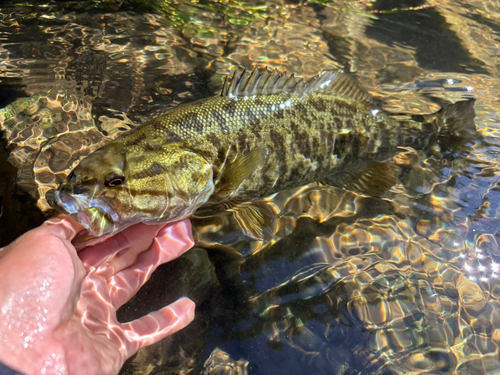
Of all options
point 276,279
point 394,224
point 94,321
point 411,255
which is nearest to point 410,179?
point 394,224

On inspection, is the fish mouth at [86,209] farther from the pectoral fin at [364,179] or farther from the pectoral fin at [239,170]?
the pectoral fin at [364,179]

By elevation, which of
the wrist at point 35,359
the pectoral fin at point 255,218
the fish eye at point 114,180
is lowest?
the pectoral fin at point 255,218

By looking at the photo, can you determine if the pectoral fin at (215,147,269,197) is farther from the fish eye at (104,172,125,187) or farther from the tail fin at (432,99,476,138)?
the tail fin at (432,99,476,138)

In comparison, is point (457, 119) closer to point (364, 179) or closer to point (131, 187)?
point (364, 179)

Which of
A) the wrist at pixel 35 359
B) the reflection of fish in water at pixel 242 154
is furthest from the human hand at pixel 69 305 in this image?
the reflection of fish in water at pixel 242 154

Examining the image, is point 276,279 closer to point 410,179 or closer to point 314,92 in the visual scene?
point 314,92

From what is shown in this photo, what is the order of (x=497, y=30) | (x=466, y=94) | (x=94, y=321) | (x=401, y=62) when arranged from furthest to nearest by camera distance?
(x=497, y=30), (x=401, y=62), (x=466, y=94), (x=94, y=321)
